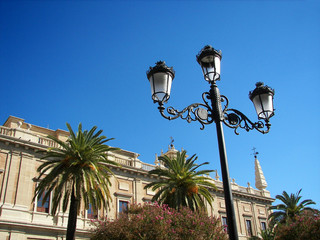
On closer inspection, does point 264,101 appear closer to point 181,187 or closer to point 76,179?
point 76,179

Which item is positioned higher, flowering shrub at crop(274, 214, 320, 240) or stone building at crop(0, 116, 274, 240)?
stone building at crop(0, 116, 274, 240)

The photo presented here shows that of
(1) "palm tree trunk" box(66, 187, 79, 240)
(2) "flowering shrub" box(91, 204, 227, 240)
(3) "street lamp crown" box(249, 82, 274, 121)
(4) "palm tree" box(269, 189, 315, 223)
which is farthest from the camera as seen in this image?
(4) "palm tree" box(269, 189, 315, 223)

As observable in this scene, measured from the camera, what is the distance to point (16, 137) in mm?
23766

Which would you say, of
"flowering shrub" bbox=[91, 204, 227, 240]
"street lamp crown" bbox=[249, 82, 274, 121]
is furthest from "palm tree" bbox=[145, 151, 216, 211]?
"street lamp crown" bbox=[249, 82, 274, 121]

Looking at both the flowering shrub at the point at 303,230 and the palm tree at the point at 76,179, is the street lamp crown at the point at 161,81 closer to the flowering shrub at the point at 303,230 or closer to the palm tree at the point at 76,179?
the palm tree at the point at 76,179

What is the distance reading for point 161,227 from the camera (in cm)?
1756

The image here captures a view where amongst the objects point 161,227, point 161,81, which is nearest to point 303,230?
point 161,227

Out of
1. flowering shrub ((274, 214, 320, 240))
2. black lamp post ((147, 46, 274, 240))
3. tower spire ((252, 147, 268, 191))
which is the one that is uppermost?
tower spire ((252, 147, 268, 191))

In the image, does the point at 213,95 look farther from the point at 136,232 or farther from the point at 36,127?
the point at 36,127

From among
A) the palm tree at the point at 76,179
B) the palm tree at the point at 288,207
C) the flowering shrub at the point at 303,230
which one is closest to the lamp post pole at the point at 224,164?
the palm tree at the point at 76,179

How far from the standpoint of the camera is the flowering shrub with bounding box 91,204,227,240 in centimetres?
1766

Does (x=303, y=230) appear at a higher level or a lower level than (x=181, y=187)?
lower

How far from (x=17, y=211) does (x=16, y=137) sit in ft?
17.0

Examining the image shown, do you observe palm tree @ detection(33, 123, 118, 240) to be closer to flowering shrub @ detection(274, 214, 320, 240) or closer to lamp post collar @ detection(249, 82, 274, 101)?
lamp post collar @ detection(249, 82, 274, 101)
